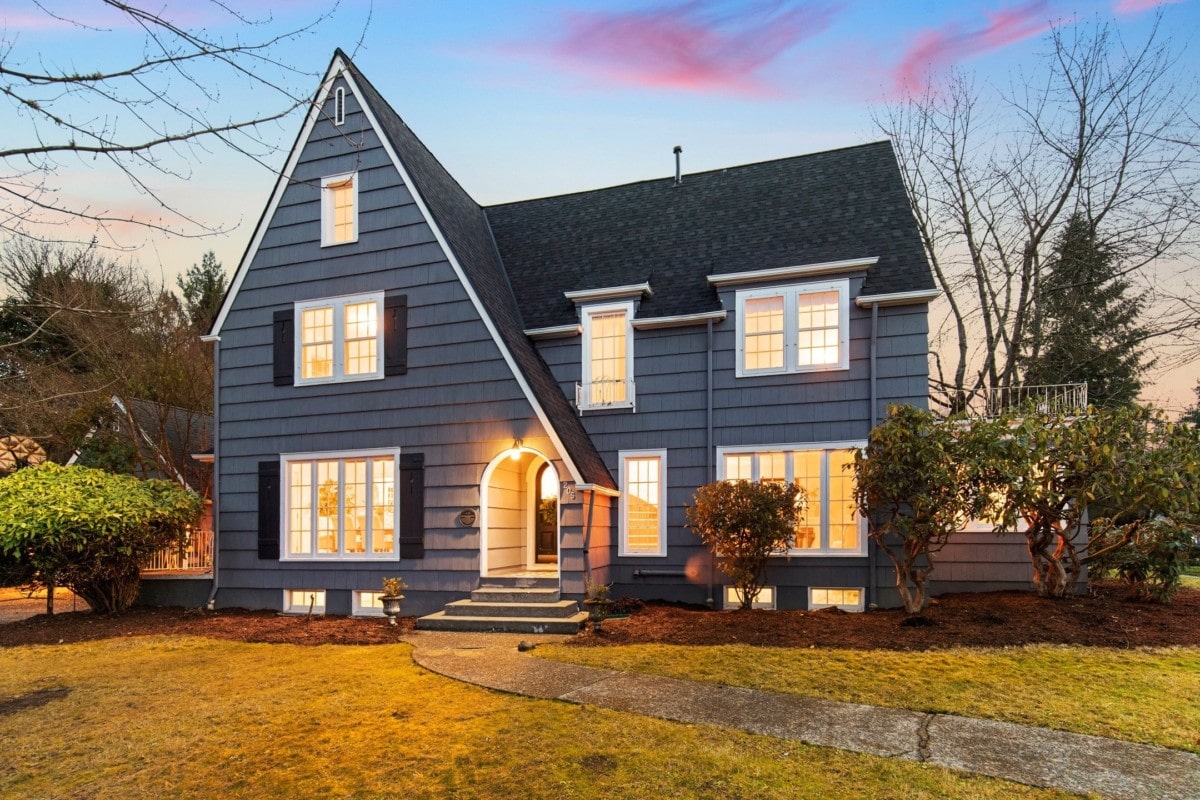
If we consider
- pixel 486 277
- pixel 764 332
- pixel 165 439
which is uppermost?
pixel 486 277

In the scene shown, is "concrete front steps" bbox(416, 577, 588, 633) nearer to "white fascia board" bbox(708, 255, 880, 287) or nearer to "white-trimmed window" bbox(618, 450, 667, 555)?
"white-trimmed window" bbox(618, 450, 667, 555)

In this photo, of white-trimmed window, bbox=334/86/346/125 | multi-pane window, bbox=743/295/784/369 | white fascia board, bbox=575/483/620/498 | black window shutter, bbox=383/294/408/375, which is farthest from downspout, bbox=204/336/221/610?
multi-pane window, bbox=743/295/784/369

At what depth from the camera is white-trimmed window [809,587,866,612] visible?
11422 millimetres

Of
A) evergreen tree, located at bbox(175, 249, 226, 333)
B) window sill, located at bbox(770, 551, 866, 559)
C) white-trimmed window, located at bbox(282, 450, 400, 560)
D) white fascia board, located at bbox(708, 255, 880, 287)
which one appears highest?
evergreen tree, located at bbox(175, 249, 226, 333)

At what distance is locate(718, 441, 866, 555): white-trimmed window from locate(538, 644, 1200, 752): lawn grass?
11.2 feet

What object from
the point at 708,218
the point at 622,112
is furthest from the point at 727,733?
the point at 622,112

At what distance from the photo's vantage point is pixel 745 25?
31.8ft

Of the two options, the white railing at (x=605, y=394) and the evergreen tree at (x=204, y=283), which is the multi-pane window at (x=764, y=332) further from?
the evergreen tree at (x=204, y=283)

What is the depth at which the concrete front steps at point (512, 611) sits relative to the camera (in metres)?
9.96

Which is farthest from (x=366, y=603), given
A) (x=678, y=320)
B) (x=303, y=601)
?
(x=678, y=320)

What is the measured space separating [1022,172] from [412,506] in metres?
17.5

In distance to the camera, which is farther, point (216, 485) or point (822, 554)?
point (216, 485)

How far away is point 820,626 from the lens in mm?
9406

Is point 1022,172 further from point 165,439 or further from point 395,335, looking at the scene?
point 165,439
